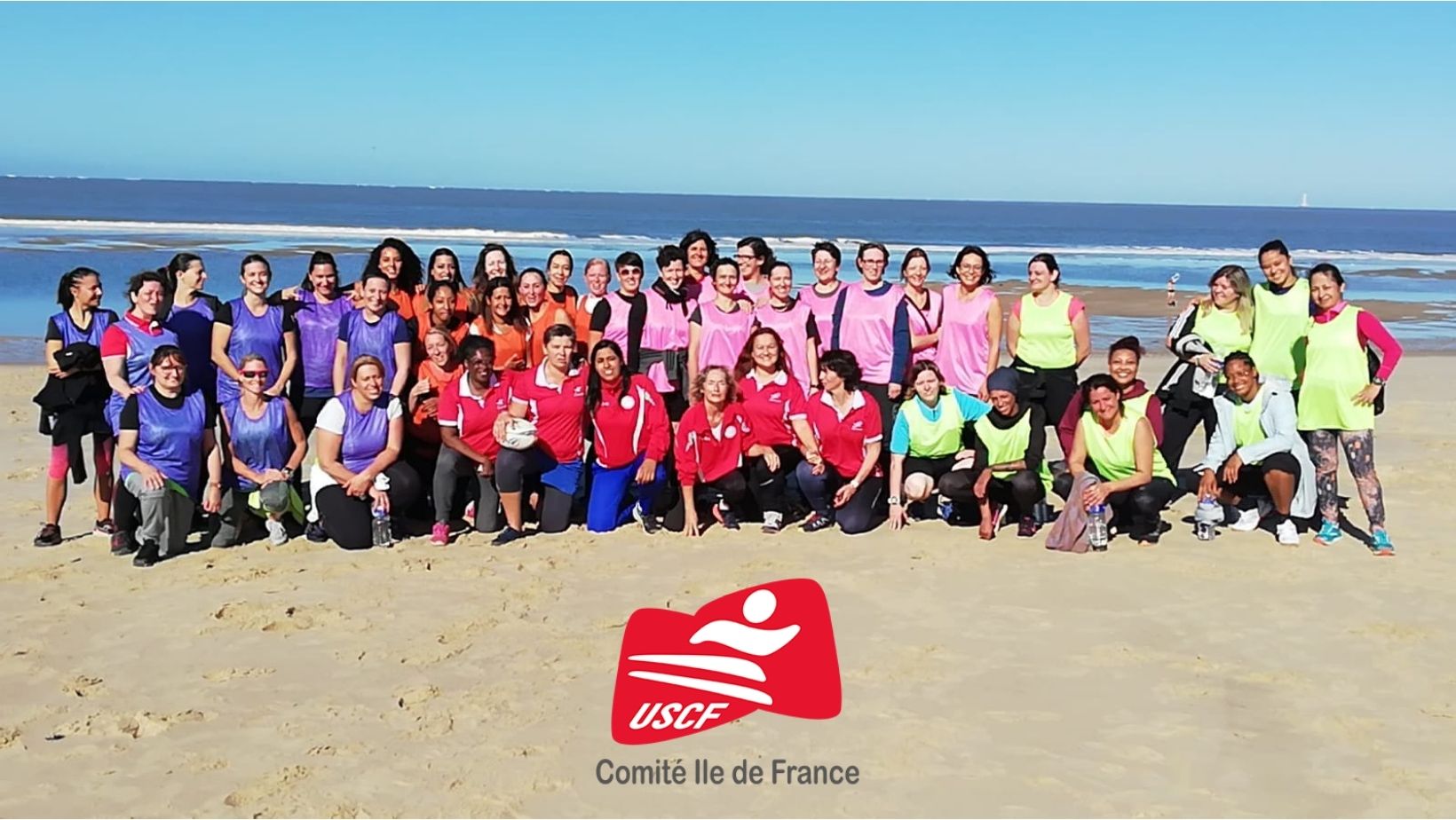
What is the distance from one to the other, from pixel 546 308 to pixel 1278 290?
4340mm

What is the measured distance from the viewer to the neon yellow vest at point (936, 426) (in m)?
6.64

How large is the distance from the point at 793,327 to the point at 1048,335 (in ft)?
4.96

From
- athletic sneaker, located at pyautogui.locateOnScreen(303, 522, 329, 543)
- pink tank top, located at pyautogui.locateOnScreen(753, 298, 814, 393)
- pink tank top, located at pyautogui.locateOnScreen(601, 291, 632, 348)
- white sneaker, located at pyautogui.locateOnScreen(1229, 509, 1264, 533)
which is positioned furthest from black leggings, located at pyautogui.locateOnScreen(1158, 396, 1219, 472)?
athletic sneaker, located at pyautogui.locateOnScreen(303, 522, 329, 543)

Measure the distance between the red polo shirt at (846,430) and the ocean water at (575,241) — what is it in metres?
10.9

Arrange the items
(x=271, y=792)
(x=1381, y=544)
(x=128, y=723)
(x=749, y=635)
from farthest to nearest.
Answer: (x=1381, y=544) → (x=749, y=635) → (x=128, y=723) → (x=271, y=792)

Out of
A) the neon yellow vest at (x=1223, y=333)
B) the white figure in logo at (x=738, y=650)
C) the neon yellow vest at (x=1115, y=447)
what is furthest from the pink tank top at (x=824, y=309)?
the neon yellow vest at (x=1223, y=333)

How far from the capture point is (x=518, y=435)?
644 centimetres

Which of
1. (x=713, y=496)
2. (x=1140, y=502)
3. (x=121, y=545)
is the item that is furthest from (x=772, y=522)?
(x=121, y=545)

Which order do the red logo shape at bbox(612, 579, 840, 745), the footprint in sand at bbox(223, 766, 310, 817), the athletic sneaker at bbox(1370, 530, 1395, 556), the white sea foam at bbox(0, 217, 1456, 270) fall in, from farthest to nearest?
the white sea foam at bbox(0, 217, 1456, 270) → the athletic sneaker at bbox(1370, 530, 1395, 556) → the red logo shape at bbox(612, 579, 840, 745) → the footprint in sand at bbox(223, 766, 310, 817)

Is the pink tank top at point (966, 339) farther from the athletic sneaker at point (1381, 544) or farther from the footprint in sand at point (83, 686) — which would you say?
the footprint in sand at point (83, 686)

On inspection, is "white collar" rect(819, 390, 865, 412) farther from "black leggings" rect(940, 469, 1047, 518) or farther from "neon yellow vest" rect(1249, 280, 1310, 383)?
"neon yellow vest" rect(1249, 280, 1310, 383)

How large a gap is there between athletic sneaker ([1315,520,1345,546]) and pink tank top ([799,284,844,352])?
118 inches

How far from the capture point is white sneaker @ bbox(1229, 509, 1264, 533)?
6.77 m

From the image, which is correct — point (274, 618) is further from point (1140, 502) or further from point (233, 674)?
point (1140, 502)
